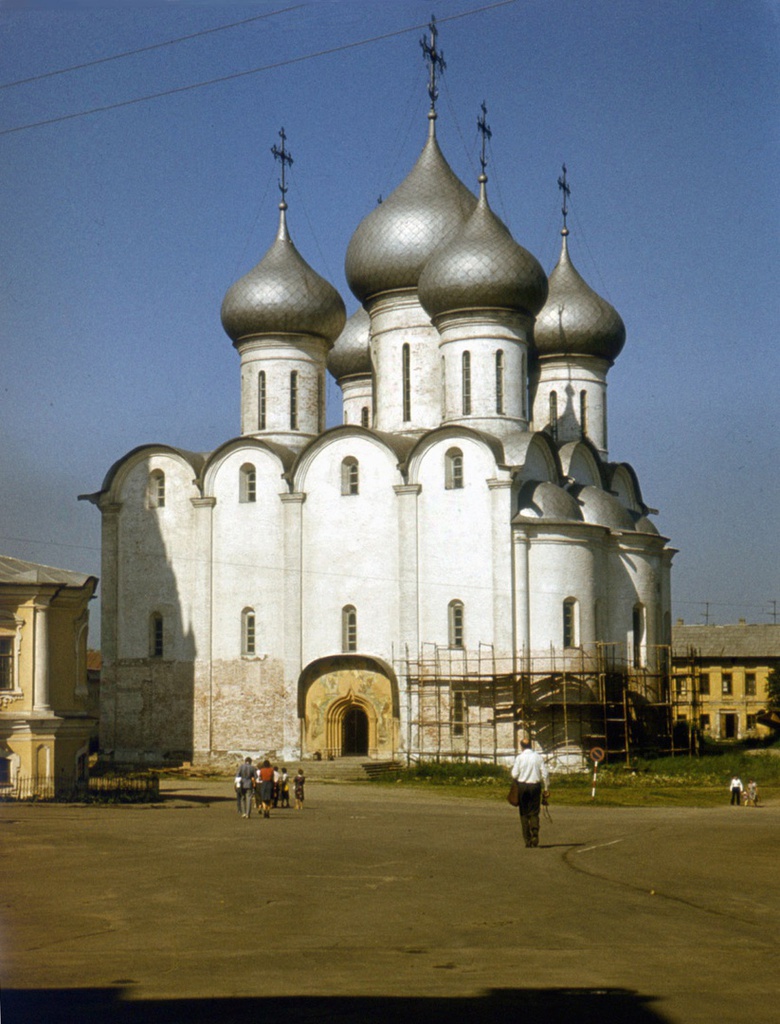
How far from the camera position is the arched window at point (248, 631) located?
129 feet

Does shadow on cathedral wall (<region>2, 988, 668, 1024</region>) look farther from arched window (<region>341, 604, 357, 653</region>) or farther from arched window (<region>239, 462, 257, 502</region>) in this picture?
arched window (<region>239, 462, 257, 502</region>)

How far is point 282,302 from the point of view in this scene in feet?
137

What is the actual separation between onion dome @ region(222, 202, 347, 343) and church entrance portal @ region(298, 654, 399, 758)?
10.2 m

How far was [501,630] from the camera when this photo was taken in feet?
117

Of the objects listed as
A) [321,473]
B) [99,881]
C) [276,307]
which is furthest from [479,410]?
[99,881]

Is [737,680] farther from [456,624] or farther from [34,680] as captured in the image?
[34,680]

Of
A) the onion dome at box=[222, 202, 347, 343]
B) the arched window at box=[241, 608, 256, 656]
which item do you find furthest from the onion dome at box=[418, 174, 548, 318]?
the arched window at box=[241, 608, 256, 656]

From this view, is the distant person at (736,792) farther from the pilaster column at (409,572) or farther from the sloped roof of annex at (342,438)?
the sloped roof of annex at (342,438)

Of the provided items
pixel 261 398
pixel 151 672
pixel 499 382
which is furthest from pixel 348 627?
pixel 261 398

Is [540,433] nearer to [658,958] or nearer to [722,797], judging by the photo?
[722,797]

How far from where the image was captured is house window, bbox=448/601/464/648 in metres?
36.6

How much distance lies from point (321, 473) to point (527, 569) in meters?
6.49

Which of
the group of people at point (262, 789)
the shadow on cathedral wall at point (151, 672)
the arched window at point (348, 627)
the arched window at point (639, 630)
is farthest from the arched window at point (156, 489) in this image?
the group of people at point (262, 789)

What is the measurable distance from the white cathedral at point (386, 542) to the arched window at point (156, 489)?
0.21 feet
